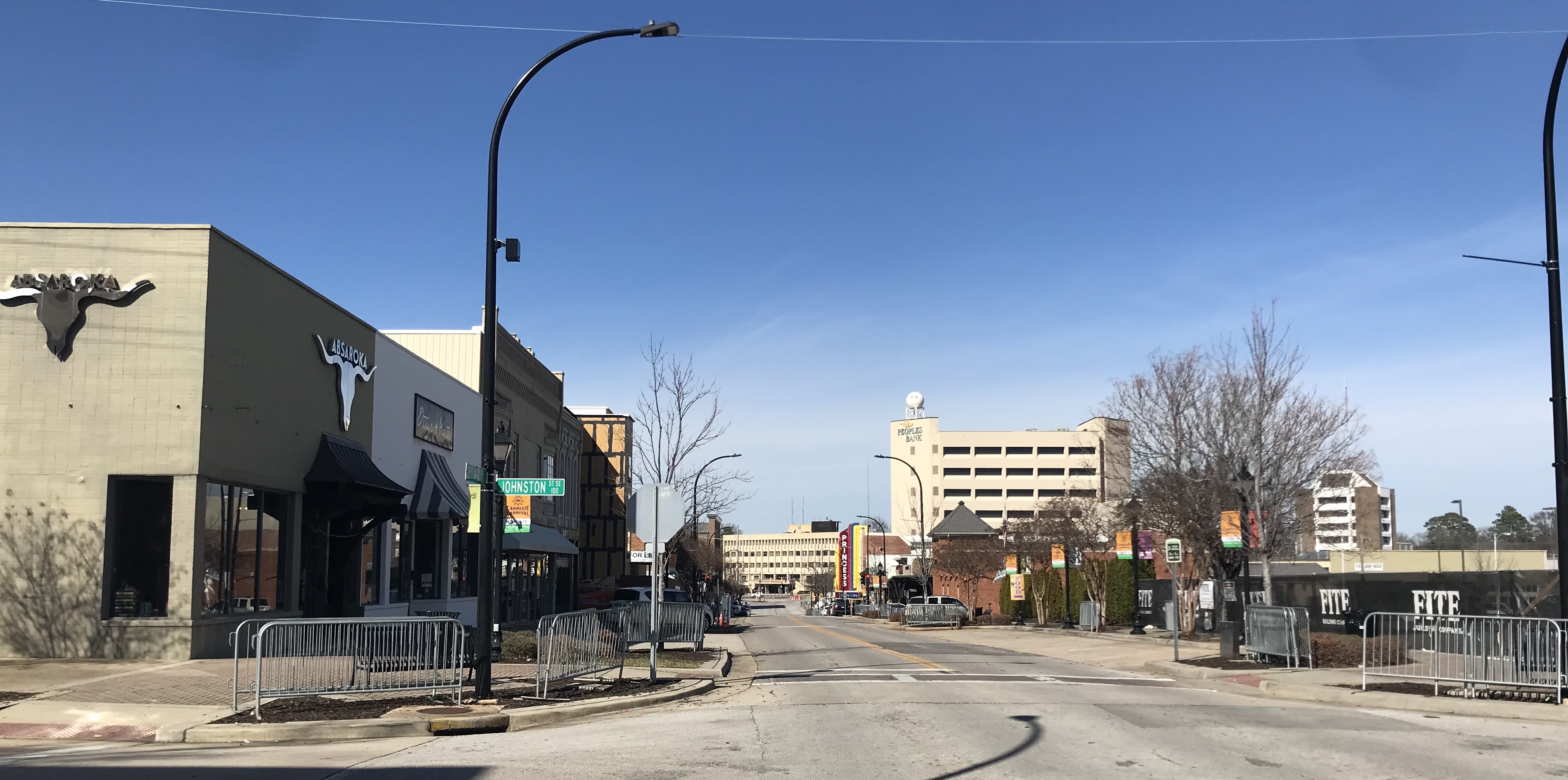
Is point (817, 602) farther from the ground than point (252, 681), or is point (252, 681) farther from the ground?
point (252, 681)

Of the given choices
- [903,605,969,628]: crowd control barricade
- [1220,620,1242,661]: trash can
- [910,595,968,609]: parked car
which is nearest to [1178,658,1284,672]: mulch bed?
[1220,620,1242,661]: trash can

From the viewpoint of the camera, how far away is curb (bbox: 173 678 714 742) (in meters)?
12.3

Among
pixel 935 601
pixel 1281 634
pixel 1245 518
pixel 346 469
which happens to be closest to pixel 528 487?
pixel 346 469

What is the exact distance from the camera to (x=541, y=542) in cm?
4244

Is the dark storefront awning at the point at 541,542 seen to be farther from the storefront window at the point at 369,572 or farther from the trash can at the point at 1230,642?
the trash can at the point at 1230,642

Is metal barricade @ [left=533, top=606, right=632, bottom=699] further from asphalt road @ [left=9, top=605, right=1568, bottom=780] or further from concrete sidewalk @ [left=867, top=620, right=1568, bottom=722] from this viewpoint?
concrete sidewalk @ [left=867, top=620, right=1568, bottom=722]

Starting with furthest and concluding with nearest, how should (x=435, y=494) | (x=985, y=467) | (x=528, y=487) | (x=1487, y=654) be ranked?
(x=985, y=467) → (x=435, y=494) → (x=528, y=487) → (x=1487, y=654)

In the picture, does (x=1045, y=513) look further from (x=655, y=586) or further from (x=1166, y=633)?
(x=655, y=586)

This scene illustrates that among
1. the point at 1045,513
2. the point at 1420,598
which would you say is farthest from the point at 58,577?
the point at 1045,513

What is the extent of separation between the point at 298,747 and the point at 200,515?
9.68 metres

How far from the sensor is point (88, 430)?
65.1 ft

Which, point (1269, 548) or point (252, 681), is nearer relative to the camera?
point (252, 681)

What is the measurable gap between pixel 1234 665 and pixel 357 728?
1517 cm

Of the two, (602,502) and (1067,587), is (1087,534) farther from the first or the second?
(602,502)
